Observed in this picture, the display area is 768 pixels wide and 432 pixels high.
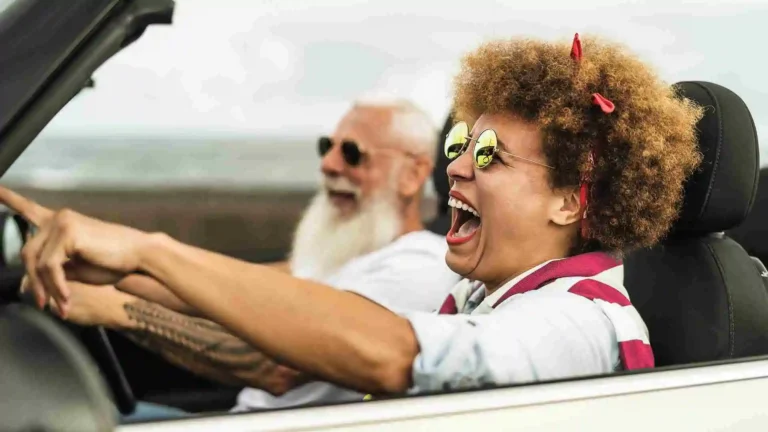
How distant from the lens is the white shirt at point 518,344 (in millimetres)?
1382

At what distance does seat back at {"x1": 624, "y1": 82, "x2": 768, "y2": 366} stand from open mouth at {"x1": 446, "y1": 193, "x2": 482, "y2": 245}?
1.35ft

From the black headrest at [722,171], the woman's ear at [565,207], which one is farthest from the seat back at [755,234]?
the woman's ear at [565,207]

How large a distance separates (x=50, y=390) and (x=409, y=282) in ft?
4.26

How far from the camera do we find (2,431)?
100 centimetres

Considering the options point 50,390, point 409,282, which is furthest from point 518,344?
point 409,282

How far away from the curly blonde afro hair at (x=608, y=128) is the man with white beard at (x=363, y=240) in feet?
1.59

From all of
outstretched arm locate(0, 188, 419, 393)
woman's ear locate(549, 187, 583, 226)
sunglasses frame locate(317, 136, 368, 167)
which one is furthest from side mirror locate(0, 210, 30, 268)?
sunglasses frame locate(317, 136, 368, 167)

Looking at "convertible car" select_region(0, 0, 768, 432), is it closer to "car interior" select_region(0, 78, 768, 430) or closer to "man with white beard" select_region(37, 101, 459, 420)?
"car interior" select_region(0, 78, 768, 430)

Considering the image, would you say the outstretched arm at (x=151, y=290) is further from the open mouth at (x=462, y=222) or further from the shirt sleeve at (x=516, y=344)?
the open mouth at (x=462, y=222)

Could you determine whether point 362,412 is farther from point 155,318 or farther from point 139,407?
point 139,407

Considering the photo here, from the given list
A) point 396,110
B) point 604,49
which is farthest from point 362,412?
point 396,110

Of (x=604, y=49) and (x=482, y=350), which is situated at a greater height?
(x=604, y=49)

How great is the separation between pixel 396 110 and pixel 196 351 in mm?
794

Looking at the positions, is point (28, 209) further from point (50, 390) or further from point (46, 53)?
point (50, 390)
